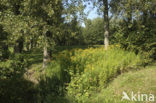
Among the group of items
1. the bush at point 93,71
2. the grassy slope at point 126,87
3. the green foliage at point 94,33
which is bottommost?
the grassy slope at point 126,87

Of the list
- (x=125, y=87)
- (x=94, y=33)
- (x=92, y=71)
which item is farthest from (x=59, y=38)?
(x=94, y=33)

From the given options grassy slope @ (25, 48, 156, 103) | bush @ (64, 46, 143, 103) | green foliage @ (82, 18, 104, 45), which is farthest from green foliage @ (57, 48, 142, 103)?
green foliage @ (82, 18, 104, 45)

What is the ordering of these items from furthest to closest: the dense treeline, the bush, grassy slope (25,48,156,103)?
the dense treeline → the bush → grassy slope (25,48,156,103)

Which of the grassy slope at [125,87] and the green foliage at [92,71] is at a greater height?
the green foliage at [92,71]

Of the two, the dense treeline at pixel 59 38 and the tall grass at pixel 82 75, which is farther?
the dense treeline at pixel 59 38

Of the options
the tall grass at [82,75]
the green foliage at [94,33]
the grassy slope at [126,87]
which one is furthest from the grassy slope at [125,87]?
the green foliage at [94,33]

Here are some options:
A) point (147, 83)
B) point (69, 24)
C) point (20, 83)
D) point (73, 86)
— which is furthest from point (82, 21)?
point (20, 83)

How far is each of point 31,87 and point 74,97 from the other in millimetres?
2383

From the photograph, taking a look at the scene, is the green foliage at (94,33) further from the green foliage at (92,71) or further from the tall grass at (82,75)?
the tall grass at (82,75)

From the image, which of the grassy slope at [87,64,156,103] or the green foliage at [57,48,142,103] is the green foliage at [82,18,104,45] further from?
the grassy slope at [87,64,156,103]

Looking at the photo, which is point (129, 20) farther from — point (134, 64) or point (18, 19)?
point (18, 19)

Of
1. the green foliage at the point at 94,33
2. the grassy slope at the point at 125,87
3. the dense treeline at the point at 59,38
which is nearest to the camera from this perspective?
the grassy slope at the point at 125,87

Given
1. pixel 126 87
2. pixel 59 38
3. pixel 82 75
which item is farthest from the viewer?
pixel 59 38

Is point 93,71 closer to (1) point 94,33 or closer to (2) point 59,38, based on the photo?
(2) point 59,38
